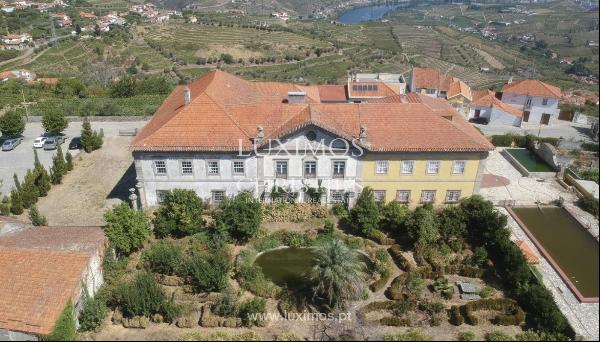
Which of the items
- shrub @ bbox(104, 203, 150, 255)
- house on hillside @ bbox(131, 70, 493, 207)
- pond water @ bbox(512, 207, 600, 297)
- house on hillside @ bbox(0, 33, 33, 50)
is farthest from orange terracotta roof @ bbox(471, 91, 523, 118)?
house on hillside @ bbox(0, 33, 33, 50)

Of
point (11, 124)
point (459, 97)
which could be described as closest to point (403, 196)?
point (459, 97)

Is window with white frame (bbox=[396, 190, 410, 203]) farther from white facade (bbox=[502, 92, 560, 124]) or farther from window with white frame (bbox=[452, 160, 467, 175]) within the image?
white facade (bbox=[502, 92, 560, 124])

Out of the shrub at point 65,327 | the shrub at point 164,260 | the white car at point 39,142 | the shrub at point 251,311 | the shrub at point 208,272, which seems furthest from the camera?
the white car at point 39,142

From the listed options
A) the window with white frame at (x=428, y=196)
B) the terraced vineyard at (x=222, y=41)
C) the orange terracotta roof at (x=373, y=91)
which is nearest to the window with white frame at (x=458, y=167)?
the window with white frame at (x=428, y=196)

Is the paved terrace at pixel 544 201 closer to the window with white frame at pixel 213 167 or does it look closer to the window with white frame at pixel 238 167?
the window with white frame at pixel 238 167

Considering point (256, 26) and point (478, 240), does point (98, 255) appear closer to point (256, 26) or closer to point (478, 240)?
point (478, 240)

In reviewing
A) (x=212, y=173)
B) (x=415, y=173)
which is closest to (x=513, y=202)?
(x=415, y=173)

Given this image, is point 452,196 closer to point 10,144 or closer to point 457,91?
point 457,91
